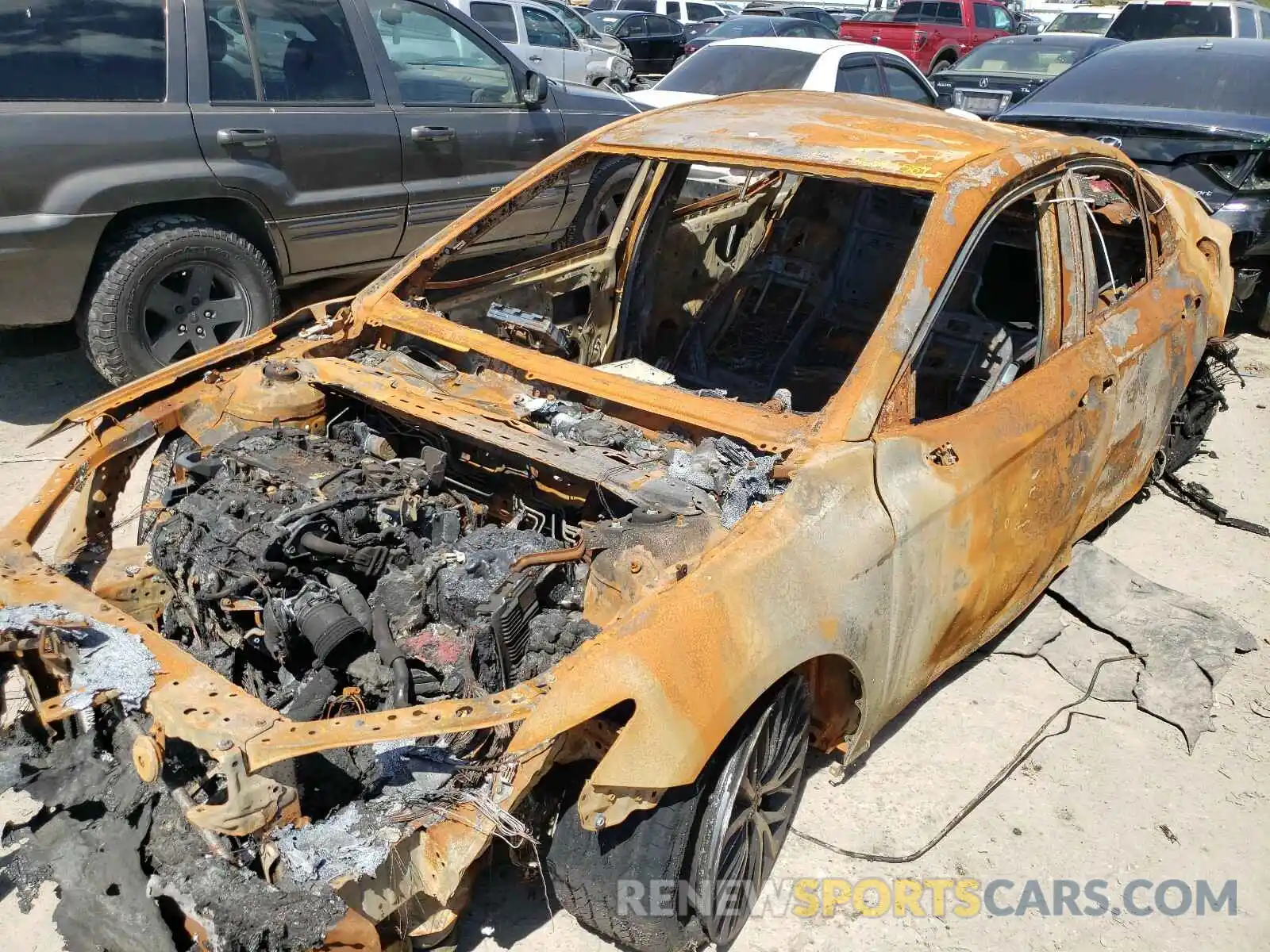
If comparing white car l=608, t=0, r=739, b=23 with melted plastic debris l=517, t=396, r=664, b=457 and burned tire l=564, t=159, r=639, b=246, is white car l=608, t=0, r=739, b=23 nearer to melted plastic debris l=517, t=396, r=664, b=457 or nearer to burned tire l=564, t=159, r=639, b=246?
burned tire l=564, t=159, r=639, b=246

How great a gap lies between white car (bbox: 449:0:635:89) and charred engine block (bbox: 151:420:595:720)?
1043 cm

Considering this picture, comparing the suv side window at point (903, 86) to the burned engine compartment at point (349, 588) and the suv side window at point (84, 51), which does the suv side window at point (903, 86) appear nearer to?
the suv side window at point (84, 51)

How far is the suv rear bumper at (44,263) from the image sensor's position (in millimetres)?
4414

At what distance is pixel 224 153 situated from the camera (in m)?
4.98

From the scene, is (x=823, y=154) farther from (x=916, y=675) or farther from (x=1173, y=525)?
(x=1173, y=525)

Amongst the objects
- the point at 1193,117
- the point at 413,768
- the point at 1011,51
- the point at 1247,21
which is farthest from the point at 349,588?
the point at 1247,21

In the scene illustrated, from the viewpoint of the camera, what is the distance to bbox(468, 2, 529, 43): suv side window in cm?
1242

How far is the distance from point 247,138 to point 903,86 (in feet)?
19.2

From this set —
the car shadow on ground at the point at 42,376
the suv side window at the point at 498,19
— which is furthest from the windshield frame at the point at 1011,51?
the car shadow on ground at the point at 42,376

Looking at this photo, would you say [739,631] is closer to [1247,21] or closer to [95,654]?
[95,654]

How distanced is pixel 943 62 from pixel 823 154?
690 inches

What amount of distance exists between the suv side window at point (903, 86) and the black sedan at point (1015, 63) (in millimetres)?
2051

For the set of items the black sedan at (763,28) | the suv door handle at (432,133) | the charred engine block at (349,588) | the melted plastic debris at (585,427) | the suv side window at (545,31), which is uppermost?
the suv side window at (545,31)

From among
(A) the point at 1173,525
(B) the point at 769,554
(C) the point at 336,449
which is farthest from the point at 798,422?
(A) the point at 1173,525
